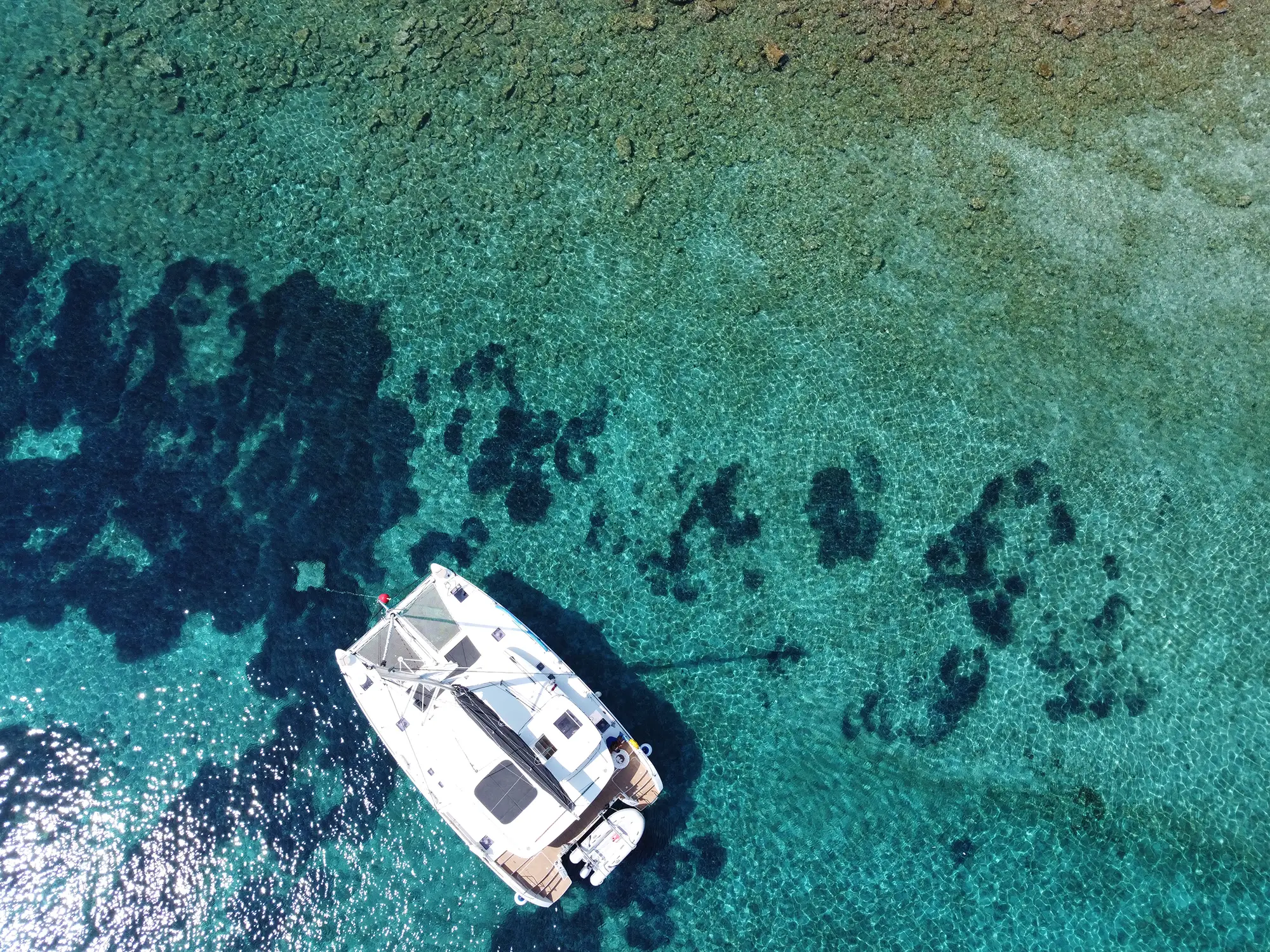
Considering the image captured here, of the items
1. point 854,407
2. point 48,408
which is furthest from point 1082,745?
point 48,408

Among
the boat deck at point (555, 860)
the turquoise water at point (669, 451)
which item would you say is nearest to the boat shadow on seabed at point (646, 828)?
the turquoise water at point (669, 451)

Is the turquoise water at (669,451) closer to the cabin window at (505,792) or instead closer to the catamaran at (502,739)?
the catamaran at (502,739)

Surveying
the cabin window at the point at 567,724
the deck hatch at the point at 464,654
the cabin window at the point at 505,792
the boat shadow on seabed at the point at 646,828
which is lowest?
the boat shadow on seabed at the point at 646,828

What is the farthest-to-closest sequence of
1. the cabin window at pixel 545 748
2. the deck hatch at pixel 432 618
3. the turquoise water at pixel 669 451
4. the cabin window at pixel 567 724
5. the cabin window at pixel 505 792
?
the turquoise water at pixel 669 451, the deck hatch at pixel 432 618, the cabin window at pixel 567 724, the cabin window at pixel 545 748, the cabin window at pixel 505 792

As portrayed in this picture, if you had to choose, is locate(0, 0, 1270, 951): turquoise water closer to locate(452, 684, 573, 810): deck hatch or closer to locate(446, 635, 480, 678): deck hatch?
locate(446, 635, 480, 678): deck hatch

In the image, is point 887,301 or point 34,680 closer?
point 34,680

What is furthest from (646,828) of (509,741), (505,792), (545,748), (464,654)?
(464,654)

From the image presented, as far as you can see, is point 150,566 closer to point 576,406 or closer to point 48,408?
point 48,408
